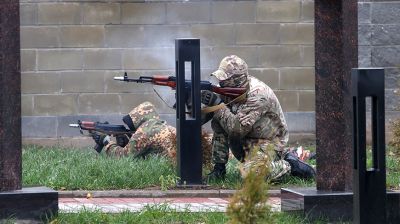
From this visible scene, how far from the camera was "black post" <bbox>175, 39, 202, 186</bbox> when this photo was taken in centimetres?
1061

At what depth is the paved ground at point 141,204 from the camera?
356 inches

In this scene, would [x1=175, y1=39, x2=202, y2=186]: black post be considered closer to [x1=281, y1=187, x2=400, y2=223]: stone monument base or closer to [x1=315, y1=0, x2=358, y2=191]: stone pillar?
[x1=315, y1=0, x2=358, y2=191]: stone pillar

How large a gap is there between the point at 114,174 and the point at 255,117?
5.16 ft

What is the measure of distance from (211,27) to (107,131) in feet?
8.25

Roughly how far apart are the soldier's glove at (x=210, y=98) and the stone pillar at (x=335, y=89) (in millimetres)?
2288

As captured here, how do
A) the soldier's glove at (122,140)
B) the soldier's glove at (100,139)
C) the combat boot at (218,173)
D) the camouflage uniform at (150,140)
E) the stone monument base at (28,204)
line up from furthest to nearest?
the soldier's glove at (100,139), the soldier's glove at (122,140), the camouflage uniform at (150,140), the combat boot at (218,173), the stone monument base at (28,204)

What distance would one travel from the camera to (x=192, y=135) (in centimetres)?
1070

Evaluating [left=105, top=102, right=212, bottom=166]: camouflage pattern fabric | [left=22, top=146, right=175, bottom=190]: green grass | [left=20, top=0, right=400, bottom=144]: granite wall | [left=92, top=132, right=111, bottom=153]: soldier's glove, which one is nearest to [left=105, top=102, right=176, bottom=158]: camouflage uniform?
[left=105, top=102, right=212, bottom=166]: camouflage pattern fabric

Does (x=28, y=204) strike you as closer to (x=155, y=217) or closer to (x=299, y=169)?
(x=155, y=217)

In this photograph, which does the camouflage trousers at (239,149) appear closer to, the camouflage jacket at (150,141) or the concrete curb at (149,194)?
the concrete curb at (149,194)

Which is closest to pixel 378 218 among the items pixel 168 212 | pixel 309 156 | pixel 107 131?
pixel 168 212

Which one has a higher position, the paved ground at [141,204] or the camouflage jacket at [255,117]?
the camouflage jacket at [255,117]

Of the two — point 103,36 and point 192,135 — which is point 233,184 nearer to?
point 192,135

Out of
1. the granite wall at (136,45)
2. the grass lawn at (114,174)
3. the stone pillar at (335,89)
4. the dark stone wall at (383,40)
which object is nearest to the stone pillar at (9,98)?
the grass lawn at (114,174)
